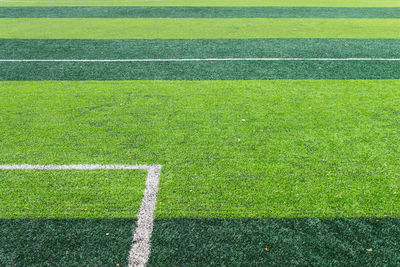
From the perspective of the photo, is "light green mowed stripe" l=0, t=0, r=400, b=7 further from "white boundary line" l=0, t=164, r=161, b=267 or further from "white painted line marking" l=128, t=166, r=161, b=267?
"white painted line marking" l=128, t=166, r=161, b=267

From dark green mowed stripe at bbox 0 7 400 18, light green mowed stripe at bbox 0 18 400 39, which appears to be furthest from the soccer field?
dark green mowed stripe at bbox 0 7 400 18

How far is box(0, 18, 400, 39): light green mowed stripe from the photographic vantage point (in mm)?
9273

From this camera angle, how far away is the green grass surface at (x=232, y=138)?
3.10 metres

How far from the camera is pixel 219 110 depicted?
15.8 feet

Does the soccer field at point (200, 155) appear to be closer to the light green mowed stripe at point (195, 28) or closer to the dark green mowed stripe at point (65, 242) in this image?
the dark green mowed stripe at point (65, 242)

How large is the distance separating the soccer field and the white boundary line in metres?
0.01

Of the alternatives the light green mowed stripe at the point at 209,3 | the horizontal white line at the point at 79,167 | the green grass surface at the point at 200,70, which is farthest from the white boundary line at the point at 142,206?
the light green mowed stripe at the point at 209,3

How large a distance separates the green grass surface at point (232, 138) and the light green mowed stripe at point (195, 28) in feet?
12.9

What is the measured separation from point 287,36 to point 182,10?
581 centimetres

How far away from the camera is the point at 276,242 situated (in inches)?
104

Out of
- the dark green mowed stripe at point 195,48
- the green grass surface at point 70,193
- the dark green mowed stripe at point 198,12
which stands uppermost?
the dark green mowed stripe at point 198,12

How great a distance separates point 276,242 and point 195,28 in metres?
8.70

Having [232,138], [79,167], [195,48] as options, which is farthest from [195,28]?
[79,167]

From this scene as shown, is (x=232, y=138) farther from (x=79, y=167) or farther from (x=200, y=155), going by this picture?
(x=79, y=167)
